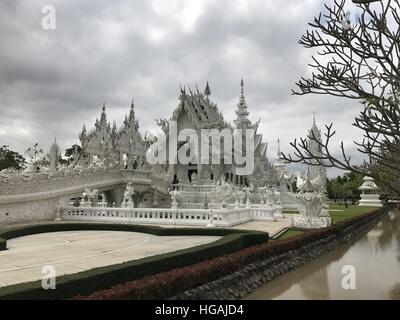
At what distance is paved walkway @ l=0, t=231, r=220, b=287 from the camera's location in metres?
8.42

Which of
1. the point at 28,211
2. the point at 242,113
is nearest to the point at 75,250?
the point at 28,211

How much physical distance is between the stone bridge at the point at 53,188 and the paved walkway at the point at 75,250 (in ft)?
15.2


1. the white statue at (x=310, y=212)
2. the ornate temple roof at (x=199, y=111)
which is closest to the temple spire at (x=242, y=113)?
the ornate temple roof at (x=199, y=111)

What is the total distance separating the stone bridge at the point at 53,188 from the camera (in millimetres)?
19375

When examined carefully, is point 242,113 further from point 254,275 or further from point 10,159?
point 254,275

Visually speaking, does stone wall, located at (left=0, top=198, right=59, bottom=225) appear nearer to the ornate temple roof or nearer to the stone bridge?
the stone bridge

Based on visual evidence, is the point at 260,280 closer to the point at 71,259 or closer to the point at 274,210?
the point at 71,259

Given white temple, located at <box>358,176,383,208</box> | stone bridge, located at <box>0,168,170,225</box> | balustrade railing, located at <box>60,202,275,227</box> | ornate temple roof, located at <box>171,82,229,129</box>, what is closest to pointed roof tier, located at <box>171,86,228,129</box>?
ornate temple roof, located at <box>171,82,229,129</box>

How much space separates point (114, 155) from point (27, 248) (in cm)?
2396

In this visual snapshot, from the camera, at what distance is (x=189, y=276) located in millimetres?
7680

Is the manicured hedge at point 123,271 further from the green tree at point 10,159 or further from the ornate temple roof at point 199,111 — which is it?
the green tree at point 10,159

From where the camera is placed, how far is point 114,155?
3553 centimetres

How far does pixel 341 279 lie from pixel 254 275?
2.47 m
